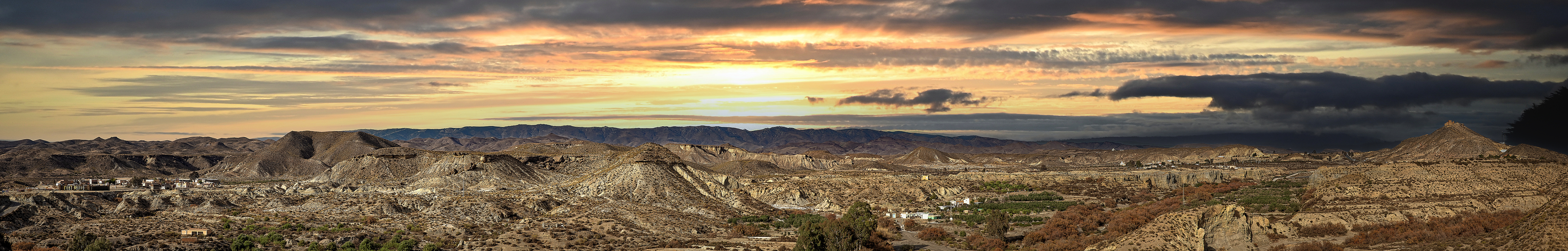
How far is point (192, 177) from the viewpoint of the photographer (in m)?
184

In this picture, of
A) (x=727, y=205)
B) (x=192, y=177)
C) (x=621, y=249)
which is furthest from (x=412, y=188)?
(x=192, y=177)

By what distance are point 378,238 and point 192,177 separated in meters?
147

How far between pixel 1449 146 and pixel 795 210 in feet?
356

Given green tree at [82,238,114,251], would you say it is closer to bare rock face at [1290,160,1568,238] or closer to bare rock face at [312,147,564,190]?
bare rock face at [312,147,564,190]

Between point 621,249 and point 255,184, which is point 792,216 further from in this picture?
point 255,184

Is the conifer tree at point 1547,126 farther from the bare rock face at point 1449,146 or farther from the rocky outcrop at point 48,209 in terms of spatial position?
the rocky outcrop at point 48,209

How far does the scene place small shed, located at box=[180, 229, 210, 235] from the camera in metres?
64.7

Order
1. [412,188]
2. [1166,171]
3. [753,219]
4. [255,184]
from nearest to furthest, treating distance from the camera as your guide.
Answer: [753,219], [412,188], [255,184], [1166,171]

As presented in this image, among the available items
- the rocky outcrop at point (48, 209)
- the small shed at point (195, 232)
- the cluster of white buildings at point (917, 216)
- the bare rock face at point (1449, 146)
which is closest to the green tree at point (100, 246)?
the small shed at point (195, 232)

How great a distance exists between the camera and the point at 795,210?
99438 mm

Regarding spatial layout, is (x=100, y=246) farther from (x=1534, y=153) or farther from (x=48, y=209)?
(x=1534, y=153)

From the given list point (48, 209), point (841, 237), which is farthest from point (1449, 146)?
point (48, 209)

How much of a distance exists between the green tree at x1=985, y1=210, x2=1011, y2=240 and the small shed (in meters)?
53.3

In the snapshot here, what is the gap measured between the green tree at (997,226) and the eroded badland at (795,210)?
232mm
